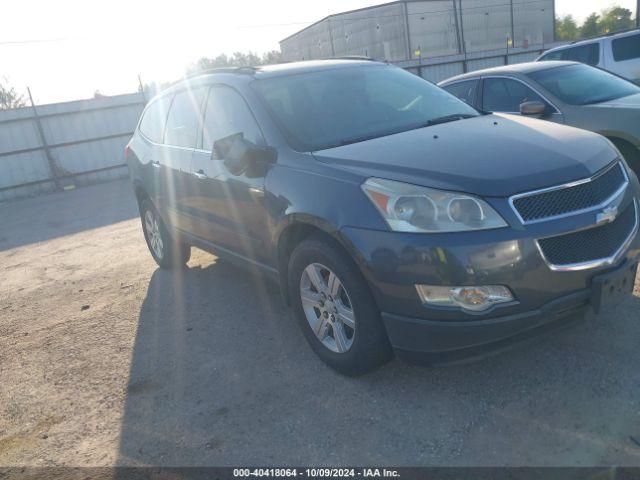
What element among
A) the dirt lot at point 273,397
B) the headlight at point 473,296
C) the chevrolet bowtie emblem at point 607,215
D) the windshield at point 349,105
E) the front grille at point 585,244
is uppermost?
the windshield at point 349,105

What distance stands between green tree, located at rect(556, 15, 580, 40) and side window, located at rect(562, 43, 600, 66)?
70.1 m

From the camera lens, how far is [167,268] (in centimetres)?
615

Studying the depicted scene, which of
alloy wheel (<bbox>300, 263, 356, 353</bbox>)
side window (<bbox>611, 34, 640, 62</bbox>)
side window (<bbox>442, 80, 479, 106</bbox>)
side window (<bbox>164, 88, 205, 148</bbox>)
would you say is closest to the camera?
alloy wheel (<bbox>300, 263, 356, 353</bbox>)

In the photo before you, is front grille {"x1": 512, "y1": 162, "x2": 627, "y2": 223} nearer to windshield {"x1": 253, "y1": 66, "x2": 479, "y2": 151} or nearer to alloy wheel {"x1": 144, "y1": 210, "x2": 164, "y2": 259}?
windshield {"x1": 253, "y1": 66, "x2": 479, "y2": 151}

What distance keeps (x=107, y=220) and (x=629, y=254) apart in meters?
9.19

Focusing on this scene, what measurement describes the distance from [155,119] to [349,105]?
8.33 feet

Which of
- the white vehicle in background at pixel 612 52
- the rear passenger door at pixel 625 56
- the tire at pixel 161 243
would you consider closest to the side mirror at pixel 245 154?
the tire at pixel 161 243

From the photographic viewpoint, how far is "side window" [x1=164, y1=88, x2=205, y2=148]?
15.0 feet

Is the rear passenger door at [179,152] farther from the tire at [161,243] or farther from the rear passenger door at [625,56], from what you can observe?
the rear passenger door at [625,56]

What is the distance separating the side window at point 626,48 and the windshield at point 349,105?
7.21m

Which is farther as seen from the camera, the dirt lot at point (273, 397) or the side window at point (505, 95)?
the side window at point (505, 95)

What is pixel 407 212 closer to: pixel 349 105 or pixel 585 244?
pixel 585 244

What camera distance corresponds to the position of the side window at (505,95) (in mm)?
6242

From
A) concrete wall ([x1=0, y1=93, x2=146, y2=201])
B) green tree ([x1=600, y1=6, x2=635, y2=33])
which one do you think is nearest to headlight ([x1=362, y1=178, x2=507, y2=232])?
concrete wall ([x1=0, y1=93, x2=146, y2=201])
